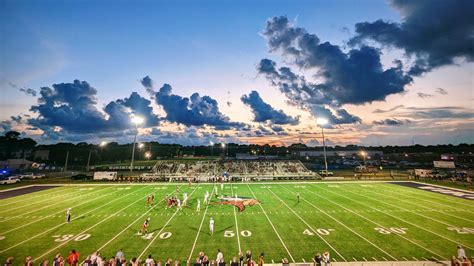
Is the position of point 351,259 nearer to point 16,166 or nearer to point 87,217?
point 87,217

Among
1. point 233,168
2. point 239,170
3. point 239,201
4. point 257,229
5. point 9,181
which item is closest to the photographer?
point 257,229

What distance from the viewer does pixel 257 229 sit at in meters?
18.4

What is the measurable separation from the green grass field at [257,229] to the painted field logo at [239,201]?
44.7 inches

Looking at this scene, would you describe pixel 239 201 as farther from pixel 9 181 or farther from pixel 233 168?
pixel 9 181

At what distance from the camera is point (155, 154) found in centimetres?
14475

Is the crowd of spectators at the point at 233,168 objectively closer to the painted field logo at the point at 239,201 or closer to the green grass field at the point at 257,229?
the painted field logo at the point at 239,201

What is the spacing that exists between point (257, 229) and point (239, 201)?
9950 millimetres

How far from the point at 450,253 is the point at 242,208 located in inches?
639

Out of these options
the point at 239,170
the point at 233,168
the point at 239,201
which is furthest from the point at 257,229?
the point at 233,168

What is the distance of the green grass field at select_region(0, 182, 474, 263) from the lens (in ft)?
48.0

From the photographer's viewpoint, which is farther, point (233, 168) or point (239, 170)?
point (233, 168)

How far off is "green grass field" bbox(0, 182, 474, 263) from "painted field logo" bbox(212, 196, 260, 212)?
1134 millimetres

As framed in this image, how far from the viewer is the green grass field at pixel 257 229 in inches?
575

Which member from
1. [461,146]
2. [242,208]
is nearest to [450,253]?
[242,208]
